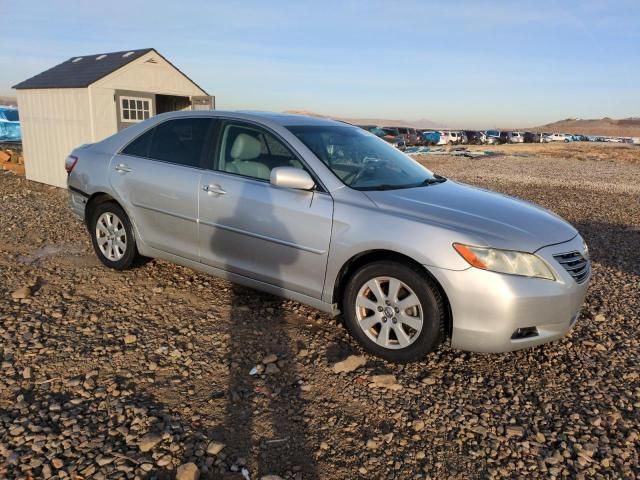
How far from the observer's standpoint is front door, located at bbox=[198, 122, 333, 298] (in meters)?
3.82

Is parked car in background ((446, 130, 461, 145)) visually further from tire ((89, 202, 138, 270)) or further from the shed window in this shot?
tire ((89, 202, 138, 270))

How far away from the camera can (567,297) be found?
11.2ft

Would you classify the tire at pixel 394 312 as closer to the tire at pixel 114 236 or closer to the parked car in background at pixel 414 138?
the tire at pixel 114 236

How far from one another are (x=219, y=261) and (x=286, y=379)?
1357mm

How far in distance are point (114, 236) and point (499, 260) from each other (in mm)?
3730

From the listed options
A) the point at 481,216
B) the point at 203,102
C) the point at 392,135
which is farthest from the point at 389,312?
the point at 392,135

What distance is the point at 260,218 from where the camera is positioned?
4.04m

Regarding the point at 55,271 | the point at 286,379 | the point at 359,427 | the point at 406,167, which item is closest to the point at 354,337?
the point at 286,379

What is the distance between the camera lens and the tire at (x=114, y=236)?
16.6ft

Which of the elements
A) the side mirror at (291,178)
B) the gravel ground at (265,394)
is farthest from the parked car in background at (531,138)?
the side mirror at (291,178)

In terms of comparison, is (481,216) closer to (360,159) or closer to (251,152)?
(360,159)

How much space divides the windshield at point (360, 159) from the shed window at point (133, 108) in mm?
7615

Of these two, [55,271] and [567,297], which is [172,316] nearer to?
[55,271]

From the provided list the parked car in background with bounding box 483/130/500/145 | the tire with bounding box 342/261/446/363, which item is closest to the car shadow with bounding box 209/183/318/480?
the tire with bounding box 342/261/446/363
